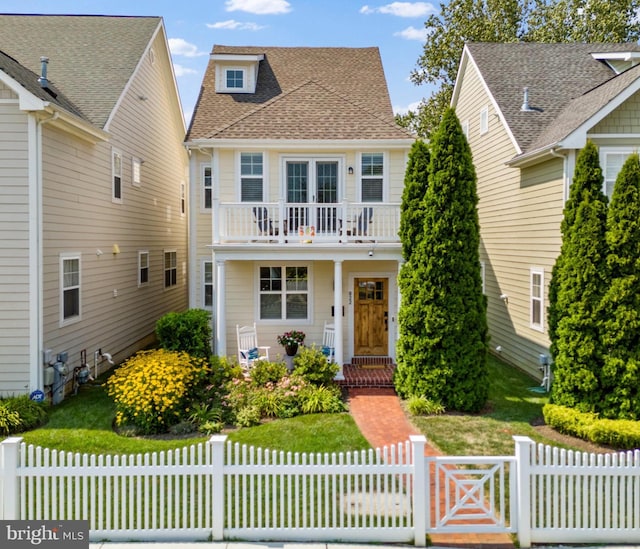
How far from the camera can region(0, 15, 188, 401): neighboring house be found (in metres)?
10.0

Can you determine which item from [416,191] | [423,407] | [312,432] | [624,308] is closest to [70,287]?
[312,432]

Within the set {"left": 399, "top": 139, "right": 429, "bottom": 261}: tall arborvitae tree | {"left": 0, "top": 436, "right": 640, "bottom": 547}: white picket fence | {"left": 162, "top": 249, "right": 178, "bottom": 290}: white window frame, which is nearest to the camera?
{"left": 0, "top": 436, "right": 640, "bottom": 547}: white picket fence

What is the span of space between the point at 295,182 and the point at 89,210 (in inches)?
206

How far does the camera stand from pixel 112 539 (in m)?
5.72

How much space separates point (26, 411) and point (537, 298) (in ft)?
38.6

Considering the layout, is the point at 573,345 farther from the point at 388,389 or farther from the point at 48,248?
the point at 48,248

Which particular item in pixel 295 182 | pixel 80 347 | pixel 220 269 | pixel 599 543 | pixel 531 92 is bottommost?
pixel 599 543

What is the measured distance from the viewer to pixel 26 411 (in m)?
9.16

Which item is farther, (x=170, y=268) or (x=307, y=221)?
(x=170, y=268)

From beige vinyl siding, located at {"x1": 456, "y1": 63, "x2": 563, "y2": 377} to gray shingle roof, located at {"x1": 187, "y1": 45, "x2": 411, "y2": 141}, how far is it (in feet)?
11.5

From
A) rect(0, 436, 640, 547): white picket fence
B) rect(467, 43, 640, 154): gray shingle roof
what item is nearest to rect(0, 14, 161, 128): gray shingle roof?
rect(0, 436, 640, 547): white picket fence

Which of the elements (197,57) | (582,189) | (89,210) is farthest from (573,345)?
(197,57)

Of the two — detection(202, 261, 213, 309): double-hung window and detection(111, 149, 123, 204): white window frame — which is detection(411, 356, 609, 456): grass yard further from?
detection(111, 149, 123, 204): white window frame

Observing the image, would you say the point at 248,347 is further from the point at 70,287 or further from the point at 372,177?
the point at 372,177
